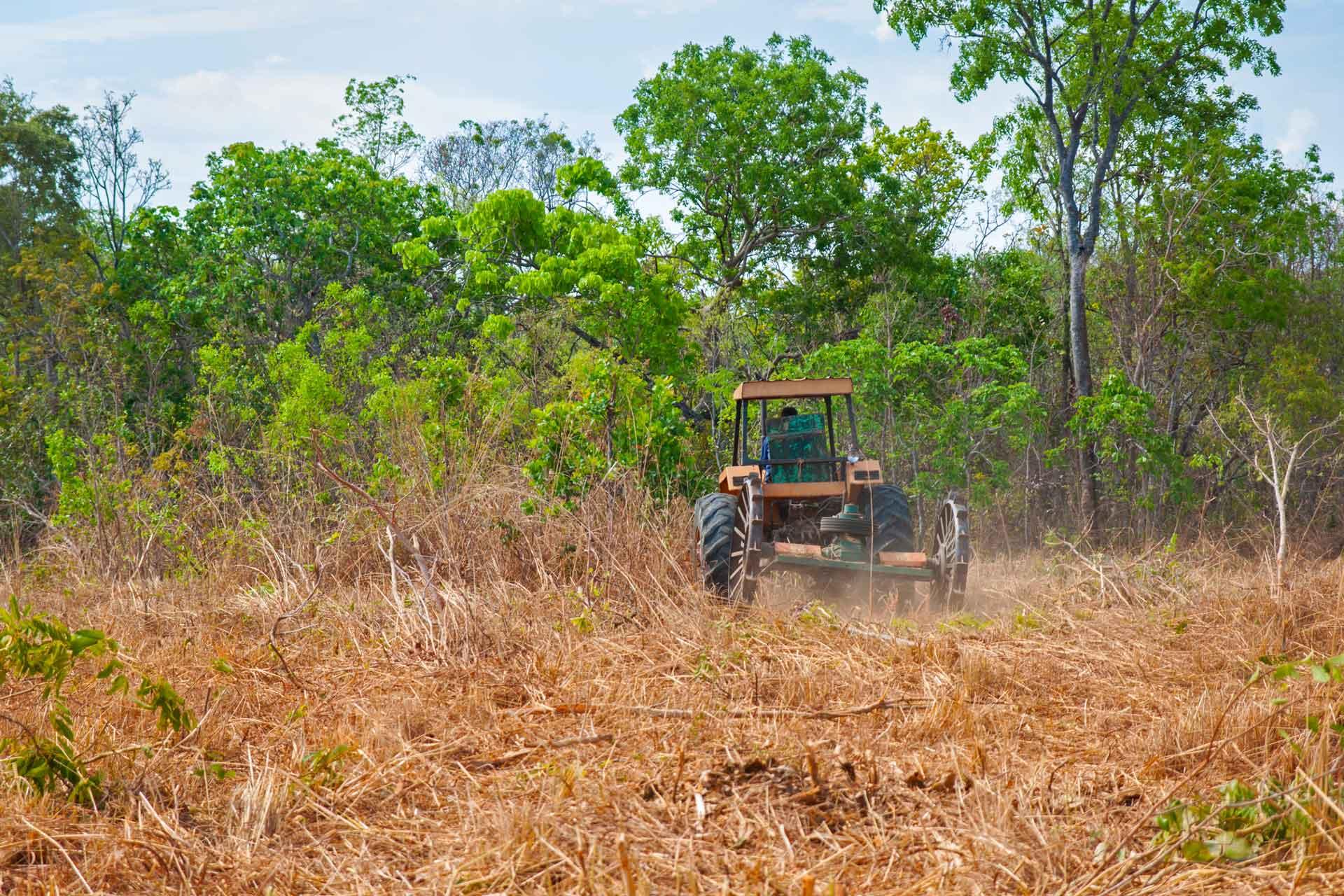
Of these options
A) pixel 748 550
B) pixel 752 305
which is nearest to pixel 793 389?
pixel 748 550

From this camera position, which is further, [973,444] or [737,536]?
[973,444]

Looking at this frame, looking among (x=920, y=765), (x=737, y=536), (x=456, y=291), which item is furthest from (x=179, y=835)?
(x=456, y=291)

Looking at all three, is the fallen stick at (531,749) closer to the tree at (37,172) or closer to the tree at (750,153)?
the tree at (750,153)

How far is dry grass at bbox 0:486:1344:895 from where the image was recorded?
3229 millimetres

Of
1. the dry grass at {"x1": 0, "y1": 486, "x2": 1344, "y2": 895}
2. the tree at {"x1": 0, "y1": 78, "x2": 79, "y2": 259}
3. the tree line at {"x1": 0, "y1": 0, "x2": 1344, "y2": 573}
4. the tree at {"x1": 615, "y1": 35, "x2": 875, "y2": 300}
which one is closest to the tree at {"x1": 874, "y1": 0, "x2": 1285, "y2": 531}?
the tree line at {"x1": 0, "y1": 0, "x2": 1344, "y2": 573}

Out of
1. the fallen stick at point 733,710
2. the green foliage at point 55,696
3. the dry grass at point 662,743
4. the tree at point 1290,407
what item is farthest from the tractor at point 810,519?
the tree at point 1290,407

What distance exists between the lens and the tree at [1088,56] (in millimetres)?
15617

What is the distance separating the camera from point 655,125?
21.8 m

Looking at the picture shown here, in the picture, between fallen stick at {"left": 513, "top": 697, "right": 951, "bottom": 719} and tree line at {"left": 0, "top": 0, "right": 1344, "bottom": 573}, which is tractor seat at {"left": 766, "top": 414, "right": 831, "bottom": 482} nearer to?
tree line at {"left": 0, "top": 0, "right": 1344, "bottom": 573}

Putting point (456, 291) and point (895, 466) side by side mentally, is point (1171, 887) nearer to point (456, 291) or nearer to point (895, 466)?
point (895, 466)

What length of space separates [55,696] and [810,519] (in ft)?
18.2

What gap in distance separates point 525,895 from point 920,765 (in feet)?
5.11

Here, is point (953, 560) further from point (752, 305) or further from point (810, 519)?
point (752, 305)

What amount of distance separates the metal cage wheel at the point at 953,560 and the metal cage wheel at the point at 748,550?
47.4 inches
